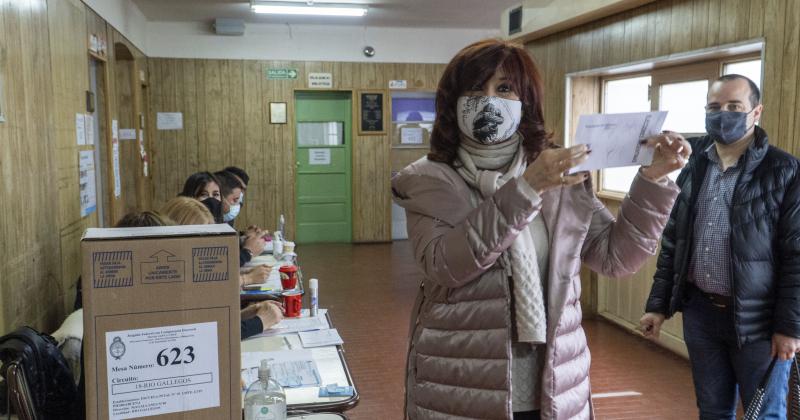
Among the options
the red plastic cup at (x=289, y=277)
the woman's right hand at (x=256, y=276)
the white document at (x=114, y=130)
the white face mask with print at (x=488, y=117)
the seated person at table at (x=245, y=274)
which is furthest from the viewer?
the white document at (x=114, y=130)

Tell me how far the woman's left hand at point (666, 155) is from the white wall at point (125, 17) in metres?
4.52

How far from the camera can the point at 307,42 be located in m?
9.34

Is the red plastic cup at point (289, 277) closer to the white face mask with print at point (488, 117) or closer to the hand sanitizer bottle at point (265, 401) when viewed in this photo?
the hand sanitizer bottle at point (265, 401)

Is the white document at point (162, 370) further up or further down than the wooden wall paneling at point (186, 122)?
further down

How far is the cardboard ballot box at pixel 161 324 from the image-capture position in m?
1.25

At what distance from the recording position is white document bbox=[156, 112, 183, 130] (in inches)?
355

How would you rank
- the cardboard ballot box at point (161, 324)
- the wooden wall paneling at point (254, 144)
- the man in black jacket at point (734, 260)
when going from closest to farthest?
the cardboard ballot box at point (161, 324)
the man in black jacket at point (734, 260)
the wooden wall paneling at point (254, 144)

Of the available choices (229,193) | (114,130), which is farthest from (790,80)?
(114,130)

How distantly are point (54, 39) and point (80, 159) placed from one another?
87cm

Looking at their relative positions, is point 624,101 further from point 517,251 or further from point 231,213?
point 517,251

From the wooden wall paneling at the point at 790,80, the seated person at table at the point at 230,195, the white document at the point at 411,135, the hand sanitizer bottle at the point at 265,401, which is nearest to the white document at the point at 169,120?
the white document at the point at 411,135

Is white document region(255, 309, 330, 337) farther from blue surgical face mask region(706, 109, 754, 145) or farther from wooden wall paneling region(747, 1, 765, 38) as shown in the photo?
wooden wall paneling region(747, 1, 765, 38)

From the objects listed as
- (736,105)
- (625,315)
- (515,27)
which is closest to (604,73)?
(515,27)

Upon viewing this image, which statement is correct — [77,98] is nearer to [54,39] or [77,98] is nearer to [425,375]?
[54,39]
